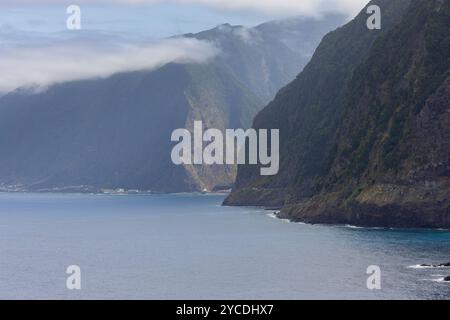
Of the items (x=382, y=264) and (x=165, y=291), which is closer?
(x=165, y=291)

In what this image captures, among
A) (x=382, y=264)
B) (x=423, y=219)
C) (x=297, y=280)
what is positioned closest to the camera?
(x=297, y=280)
